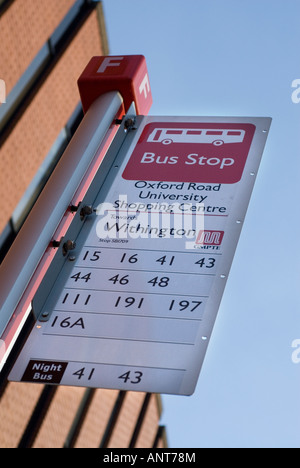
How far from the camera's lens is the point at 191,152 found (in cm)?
409

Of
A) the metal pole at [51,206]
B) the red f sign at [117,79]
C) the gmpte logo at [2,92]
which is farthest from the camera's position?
the gmpte logo at [2,92]

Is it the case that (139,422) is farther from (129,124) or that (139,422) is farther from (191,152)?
(191,152)

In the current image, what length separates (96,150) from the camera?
12.8 feet

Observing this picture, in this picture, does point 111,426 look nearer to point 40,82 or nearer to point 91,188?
point 40,82

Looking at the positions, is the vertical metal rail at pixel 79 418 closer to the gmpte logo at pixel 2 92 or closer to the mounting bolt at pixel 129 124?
the gmpte logo at pixel 2 92

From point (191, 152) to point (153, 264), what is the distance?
3.18 feet

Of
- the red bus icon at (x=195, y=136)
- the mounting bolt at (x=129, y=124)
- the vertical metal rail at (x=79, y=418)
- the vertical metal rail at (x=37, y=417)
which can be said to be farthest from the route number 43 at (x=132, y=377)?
the vertical metal rail at (x=79, y=418)

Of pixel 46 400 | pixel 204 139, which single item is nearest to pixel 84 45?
pixel 46 400

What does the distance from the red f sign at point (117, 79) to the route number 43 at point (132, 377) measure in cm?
204

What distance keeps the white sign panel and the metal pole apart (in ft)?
0.67

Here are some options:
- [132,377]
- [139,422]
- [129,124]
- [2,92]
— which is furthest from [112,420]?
[132,377]

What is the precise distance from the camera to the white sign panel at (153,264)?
2967 mm

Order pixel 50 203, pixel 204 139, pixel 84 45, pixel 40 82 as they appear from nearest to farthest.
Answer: pixel 50 203 < pixel 204 139 < pixel 40 82 < pixel 84 45
